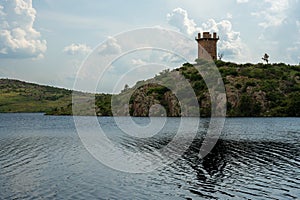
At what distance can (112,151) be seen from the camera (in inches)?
1989

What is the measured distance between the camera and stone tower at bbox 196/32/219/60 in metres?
Result: 169

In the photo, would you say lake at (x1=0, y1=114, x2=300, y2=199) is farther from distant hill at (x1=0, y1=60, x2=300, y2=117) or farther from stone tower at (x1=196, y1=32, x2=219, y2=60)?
stone tower at (x1=196, y1=32, x2=219, y2=60)

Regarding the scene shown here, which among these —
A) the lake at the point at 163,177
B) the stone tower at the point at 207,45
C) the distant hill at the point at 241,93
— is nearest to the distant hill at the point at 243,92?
the distant hill at the point at 241,93

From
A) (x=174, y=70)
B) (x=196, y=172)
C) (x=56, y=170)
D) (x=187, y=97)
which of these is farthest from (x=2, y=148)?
(x=174, y=70)

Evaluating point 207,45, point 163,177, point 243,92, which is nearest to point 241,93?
point 243,92

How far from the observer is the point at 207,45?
170500 mm

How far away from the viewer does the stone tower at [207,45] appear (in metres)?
169

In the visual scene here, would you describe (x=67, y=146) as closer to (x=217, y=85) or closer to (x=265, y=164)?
(x=265, y=164)

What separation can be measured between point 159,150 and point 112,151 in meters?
5.93

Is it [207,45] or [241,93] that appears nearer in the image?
[241,93]

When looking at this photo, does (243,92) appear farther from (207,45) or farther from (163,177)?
(163,177)

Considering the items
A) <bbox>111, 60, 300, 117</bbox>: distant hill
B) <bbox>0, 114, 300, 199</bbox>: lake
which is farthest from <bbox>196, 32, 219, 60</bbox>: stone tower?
<bbox>0, 114, 300, 199</bbox>: lake

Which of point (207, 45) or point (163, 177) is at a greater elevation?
point (207, 45)

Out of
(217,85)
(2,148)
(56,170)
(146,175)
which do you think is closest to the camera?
(146,175)
